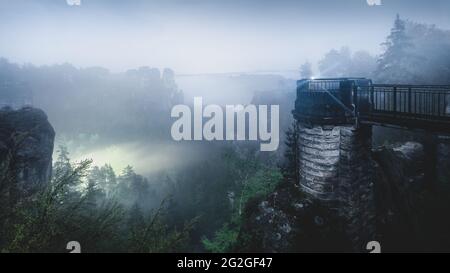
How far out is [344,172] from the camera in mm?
11906

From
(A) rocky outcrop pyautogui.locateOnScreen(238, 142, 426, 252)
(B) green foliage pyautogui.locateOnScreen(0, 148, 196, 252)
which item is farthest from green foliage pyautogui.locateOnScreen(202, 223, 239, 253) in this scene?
(B) green foliage pyautogui.locateOnScreen(0, 148, 196, 252)

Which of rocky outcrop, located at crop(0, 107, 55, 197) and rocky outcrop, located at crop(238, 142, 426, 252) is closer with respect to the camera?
rocky outcrop, located at crop(238, 142, 426, 252)

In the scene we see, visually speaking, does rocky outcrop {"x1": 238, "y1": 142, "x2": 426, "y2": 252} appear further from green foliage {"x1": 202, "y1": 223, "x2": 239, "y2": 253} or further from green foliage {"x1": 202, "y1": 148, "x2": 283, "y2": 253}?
green foliage {"x1": 202, "y1": 223, "x2": 239, "y2": 253}

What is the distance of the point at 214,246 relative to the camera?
18.0m

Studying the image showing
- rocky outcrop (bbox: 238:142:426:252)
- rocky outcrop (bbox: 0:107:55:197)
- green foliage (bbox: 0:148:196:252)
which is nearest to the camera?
green foliage (bbox: 0:148:196:252)

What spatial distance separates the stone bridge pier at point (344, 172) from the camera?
38.8 feet

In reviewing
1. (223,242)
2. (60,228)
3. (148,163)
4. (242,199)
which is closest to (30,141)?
(223,242)

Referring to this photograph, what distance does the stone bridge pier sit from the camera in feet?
38.8

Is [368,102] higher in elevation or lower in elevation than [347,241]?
higher

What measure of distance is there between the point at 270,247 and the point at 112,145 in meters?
145

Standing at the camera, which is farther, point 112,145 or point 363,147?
point 112,145

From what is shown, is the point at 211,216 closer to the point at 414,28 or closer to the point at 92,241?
the point at 92,241
